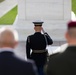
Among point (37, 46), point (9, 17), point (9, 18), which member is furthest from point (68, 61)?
point (9, 17)

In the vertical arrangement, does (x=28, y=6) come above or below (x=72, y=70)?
above

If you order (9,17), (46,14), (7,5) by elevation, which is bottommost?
(46,14)

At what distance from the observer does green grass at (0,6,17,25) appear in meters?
20.1

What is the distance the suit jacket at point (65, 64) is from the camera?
11.9 ft

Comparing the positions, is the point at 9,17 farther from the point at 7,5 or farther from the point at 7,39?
the point at 7,39

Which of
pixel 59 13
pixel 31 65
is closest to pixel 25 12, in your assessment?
pixel 59 13

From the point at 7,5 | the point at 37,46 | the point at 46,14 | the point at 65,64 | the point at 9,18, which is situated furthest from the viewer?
the point at 7,5

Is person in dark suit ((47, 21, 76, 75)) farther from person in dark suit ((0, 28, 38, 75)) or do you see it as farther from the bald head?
the bald head

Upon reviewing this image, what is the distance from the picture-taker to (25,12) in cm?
1552

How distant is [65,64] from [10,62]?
0.48m

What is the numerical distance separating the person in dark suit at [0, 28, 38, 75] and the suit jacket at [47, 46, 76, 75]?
19 cm

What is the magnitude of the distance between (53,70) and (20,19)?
39.5ft

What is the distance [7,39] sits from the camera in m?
3.67

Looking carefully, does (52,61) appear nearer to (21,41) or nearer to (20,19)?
(21,41)
